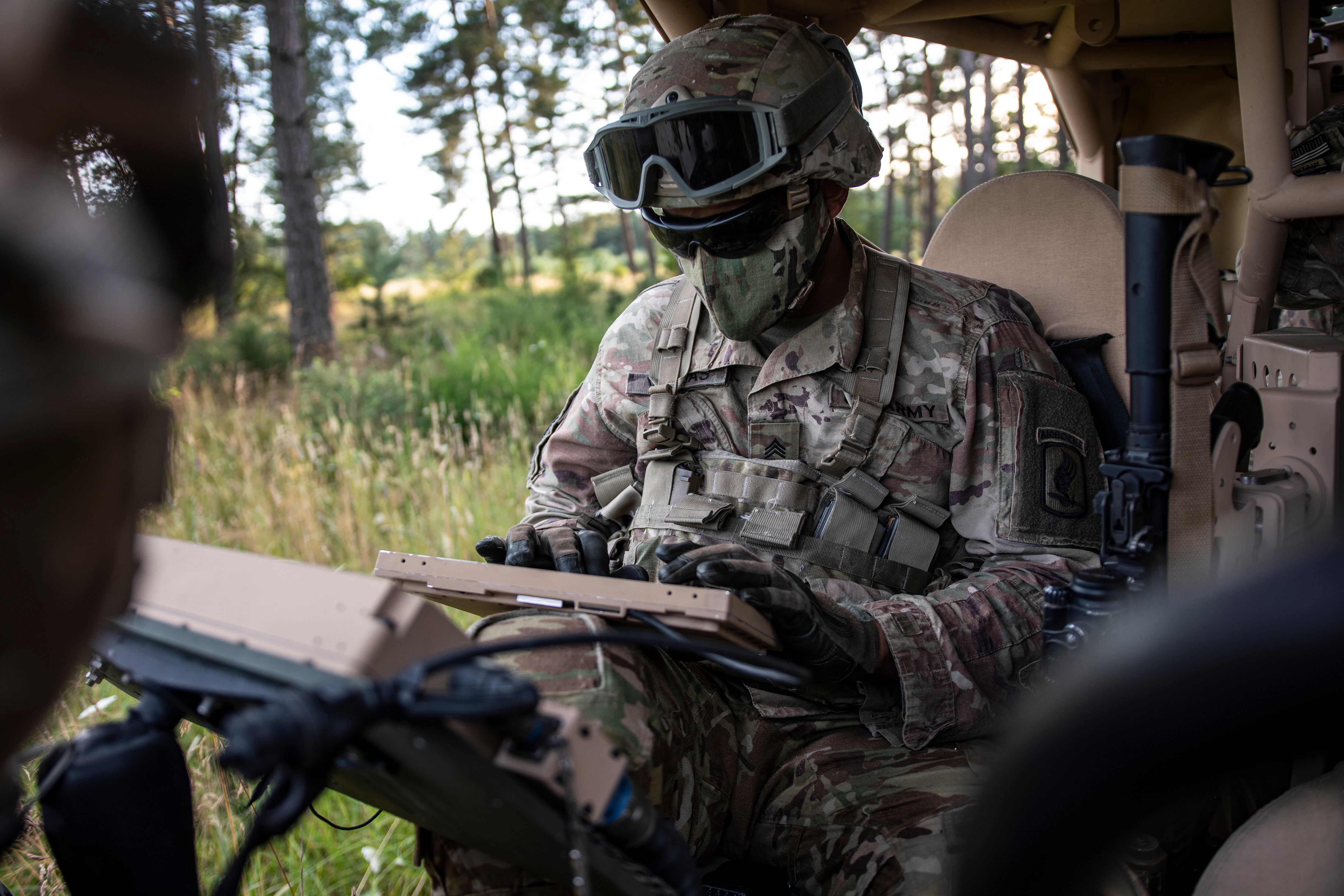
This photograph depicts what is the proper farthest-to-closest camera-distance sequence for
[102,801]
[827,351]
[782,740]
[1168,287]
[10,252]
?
[827,351], [782,740], [1168,287], [102,801], [10,252]

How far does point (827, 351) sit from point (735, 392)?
0.24 metres

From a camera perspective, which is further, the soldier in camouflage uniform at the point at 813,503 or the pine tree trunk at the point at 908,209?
the pine tree trunk at the point at 908,209

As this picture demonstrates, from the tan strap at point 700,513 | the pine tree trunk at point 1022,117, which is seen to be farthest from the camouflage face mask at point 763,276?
the pine tree trunk at point 1022,117

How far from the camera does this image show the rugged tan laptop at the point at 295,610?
868 millimetres

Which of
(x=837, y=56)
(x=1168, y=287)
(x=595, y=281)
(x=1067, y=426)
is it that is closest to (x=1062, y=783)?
(x=1168, y=287)

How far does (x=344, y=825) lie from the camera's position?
2.72 metres

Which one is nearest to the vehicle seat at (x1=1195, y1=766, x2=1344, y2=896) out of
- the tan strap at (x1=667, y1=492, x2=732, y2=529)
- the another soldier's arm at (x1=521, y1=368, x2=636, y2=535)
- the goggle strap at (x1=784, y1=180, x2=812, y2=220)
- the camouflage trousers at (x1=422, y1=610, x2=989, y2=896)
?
the camouflage trousers at (x1=422, y1=610, x2=989, y2=896)

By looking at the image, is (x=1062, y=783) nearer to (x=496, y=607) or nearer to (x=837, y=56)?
(x=496, y=607)

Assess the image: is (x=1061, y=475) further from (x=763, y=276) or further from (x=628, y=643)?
(x=628, y=643)

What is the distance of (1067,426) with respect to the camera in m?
1.96

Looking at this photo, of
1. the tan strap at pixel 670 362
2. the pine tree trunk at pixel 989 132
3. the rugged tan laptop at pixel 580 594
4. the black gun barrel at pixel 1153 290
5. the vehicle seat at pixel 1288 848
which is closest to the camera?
the vehicle seat at pixel 1288 848

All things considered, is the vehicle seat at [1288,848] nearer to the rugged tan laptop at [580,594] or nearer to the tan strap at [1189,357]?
the tan strap at [1189,357]

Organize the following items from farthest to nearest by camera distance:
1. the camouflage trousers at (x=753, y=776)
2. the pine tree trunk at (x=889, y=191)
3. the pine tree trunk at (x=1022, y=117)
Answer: the pine tree trunk at (x=889, y=191), the pine tree trunk at (x=1022, y=117), the camouflage trousers at (x=753, y=776)

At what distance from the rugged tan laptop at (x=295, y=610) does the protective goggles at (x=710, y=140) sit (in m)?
1.25
